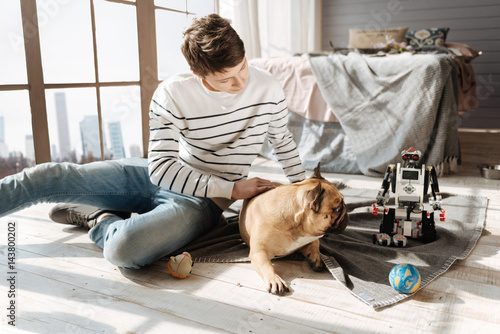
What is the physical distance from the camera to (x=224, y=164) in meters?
1.55

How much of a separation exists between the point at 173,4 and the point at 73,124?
1.31m

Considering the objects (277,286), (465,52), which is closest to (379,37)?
(465,52)

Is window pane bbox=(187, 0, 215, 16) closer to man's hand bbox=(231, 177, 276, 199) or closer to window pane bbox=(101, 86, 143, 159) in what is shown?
window pane bbox=(101, 86, 143, 159)

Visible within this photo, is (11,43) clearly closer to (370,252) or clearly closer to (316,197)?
(316,197)

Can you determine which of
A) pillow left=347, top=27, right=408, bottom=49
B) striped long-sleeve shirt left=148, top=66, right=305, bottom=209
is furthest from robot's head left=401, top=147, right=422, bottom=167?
pillow left=347, top=27, right=408, bottom=49

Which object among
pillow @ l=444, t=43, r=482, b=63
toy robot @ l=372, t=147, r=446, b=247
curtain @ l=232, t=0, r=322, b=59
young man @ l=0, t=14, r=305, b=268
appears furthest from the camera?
pillow @ l=444, t=43, r=482, b=63

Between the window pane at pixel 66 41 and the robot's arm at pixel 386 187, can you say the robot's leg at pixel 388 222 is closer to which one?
the robot's arm at pixel 386 187

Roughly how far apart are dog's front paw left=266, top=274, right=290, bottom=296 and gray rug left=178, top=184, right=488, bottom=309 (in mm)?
167

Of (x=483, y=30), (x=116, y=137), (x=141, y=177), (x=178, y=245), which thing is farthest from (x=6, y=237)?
(x=483, y=30)

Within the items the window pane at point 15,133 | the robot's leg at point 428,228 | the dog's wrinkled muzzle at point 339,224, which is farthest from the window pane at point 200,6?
the dog's wrinkled muzzle at point 339,224

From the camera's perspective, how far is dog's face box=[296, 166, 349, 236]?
3.98ft

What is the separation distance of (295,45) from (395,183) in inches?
147

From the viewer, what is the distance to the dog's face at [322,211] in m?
1.21

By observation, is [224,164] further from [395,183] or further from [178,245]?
[395,183]
